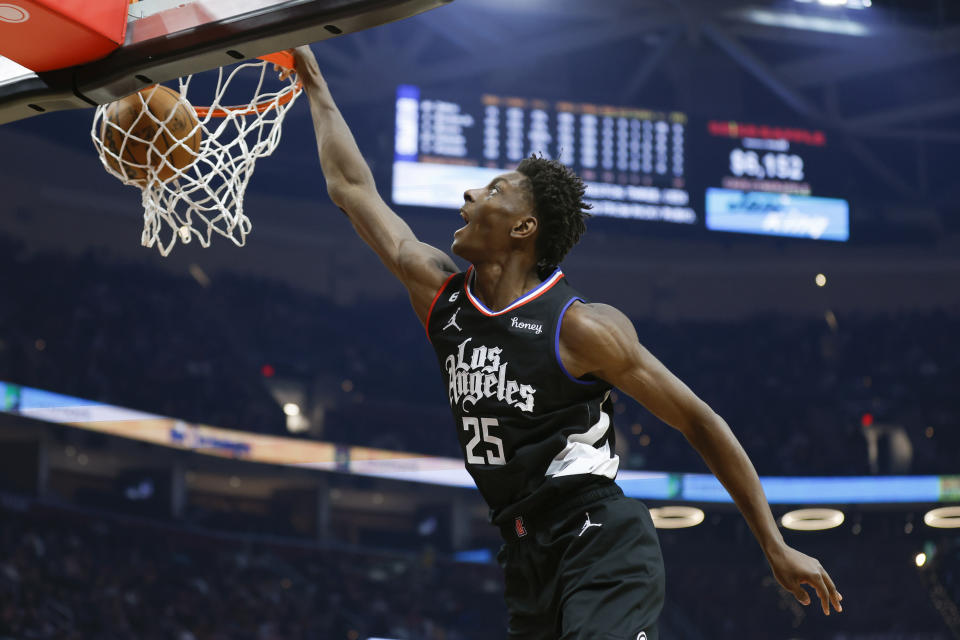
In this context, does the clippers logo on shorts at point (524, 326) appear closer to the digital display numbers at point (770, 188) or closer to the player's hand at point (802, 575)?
Result: the player's hand at point (802, 575)

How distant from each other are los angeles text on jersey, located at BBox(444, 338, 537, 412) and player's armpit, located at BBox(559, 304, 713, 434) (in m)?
0.14

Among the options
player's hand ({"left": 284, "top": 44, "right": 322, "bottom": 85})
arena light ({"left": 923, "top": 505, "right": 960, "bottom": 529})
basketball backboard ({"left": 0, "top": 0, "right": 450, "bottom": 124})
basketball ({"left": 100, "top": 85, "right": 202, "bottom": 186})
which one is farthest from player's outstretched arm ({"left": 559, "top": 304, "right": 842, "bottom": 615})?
arena light ({"left": 923, "top": 505, "right": 960, "bottom": 529})

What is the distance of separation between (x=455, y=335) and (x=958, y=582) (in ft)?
46.2

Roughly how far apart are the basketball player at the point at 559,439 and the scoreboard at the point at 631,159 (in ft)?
31.1

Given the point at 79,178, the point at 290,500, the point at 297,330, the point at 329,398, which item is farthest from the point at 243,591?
the point at 79,178

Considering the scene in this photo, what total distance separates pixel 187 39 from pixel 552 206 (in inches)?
41.5

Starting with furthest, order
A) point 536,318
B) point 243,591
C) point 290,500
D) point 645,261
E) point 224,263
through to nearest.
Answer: point 645,261 → point 224,263 → point 290,500 → point 243,591 → point 536,318

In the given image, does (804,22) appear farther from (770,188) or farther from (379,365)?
(379,365)

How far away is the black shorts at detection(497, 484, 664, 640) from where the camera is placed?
2.42 m

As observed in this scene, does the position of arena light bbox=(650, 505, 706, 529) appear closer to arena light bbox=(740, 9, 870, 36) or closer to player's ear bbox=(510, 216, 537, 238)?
arena light bbox=(740, 9, 870, 36)

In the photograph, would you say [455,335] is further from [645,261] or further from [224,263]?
[645,261]

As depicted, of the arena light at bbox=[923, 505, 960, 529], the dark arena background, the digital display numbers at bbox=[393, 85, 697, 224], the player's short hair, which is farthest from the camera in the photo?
the arena light at bbox=[923, 505, 960, 529]

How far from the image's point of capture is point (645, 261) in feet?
54.7

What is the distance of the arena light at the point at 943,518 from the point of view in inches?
579
